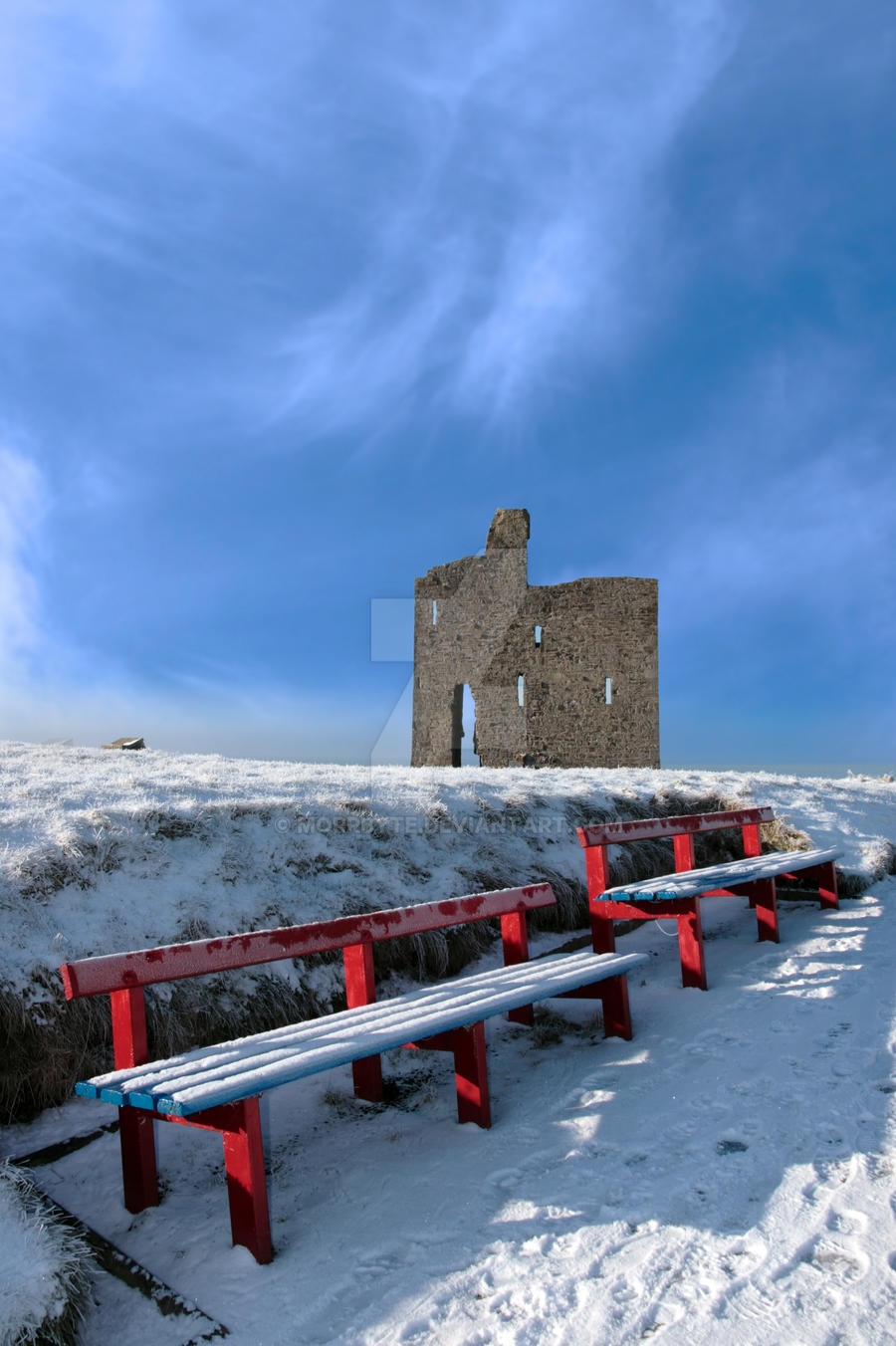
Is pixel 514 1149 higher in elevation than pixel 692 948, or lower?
lower

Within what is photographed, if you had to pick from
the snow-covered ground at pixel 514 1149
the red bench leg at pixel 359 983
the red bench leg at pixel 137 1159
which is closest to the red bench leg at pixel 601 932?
the snow-covered ground at pixel 514 1149

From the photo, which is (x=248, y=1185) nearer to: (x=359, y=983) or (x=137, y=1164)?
(x=137, y=1164)

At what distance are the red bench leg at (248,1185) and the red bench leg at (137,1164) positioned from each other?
43cm

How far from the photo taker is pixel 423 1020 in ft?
9.49

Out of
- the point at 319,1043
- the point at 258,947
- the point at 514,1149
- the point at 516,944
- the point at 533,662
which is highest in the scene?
the point at 533,662

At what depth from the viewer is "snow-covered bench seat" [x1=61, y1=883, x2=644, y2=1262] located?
7.86ft

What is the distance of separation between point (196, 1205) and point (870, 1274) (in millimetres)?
1973

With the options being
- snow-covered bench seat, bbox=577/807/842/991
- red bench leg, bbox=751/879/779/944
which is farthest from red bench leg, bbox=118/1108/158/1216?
red bench leg, bbox=751/879/779/944

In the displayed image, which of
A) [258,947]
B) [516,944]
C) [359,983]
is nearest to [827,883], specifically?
[516,944]

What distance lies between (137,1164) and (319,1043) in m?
0.68

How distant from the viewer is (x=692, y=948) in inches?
175

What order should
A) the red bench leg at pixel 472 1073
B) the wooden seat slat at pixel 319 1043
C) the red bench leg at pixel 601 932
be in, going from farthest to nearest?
1. the red bench leg at pixel 601 932
2. the red bench leg at pixel 472 1073
3. the wooden seat slat at pixel 319 1043

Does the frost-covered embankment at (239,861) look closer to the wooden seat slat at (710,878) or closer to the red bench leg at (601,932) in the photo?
the red bench leg at (601,932)

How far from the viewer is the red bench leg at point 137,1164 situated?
270 cm
